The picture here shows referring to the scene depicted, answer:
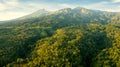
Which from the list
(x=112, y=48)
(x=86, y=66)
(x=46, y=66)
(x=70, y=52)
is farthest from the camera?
(x=112, y=48)

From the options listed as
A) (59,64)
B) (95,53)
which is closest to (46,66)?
(59,64)

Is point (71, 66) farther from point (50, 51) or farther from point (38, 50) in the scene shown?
point (38, 50)

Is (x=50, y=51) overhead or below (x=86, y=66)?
overhead

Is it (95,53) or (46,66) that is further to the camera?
(95,53)

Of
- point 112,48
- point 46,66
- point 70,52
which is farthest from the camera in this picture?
point 112,48

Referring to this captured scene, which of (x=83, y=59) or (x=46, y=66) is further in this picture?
A: (x=83, y=59)

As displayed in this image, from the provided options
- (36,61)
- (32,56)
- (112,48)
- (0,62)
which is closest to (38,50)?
(32,56)

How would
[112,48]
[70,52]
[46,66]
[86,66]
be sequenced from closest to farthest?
A: 1. [46,66]
2. [86,66]
3. [70,52]
4. [112,48]

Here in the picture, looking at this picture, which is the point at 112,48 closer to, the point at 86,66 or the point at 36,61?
the point at 86,66
